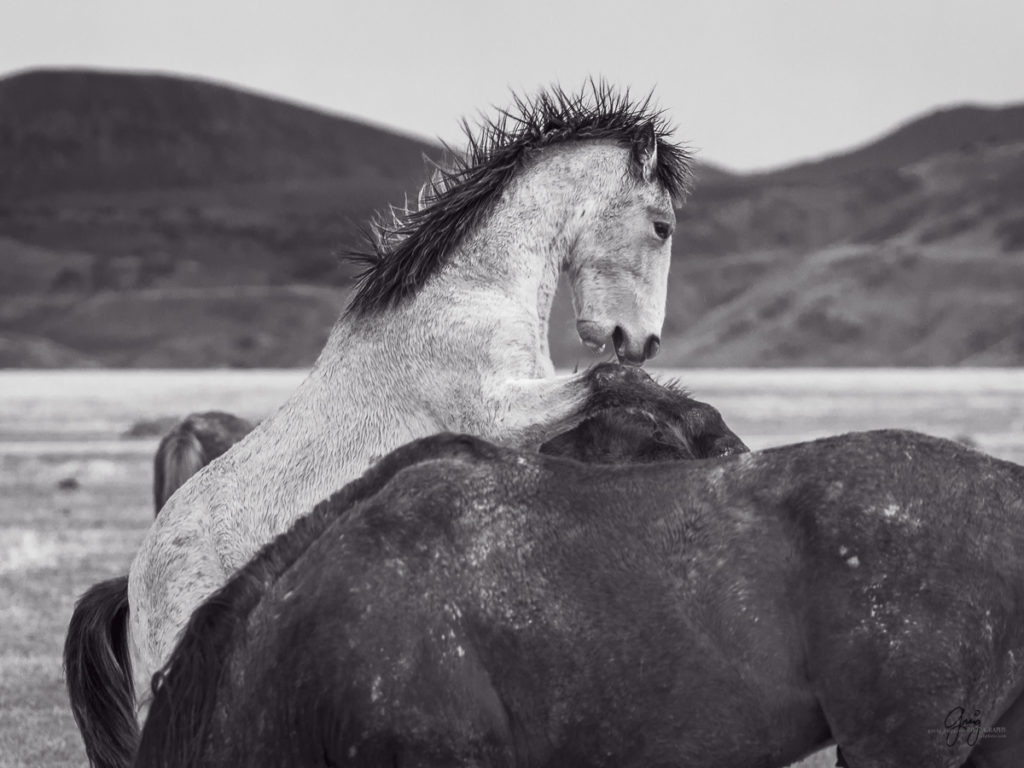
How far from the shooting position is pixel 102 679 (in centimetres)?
559

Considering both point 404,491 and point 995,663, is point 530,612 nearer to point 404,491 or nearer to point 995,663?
point 404,491

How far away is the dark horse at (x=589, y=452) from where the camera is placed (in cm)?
497

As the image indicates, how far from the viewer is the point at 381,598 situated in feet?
12.5

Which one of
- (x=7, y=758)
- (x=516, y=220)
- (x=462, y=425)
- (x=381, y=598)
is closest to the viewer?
(x=381, y=598)

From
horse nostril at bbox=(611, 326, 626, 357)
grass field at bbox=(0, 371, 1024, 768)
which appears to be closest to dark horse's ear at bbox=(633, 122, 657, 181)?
horse nostril at bbox=(611, 326, 626, 357)

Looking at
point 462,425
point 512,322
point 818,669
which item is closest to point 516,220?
point 512,322

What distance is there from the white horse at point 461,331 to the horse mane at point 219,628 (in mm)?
1058

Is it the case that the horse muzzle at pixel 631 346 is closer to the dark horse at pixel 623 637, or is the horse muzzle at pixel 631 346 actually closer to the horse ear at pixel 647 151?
the horse ear at pixel 647 151

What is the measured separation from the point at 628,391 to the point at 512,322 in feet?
2.23

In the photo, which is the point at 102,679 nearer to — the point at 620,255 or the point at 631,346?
the point at 631,346

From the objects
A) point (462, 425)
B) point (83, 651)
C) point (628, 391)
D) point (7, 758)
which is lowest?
point (7, 758)

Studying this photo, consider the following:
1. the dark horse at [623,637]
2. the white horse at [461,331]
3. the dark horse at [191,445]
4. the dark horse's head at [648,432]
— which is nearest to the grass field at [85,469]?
the dark horse at [191,445]

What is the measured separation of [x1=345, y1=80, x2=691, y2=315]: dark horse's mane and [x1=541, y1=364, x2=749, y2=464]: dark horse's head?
108 centimetres

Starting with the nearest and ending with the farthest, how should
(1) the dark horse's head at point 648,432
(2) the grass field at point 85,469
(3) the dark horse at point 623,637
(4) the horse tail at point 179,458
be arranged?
(3) the dark horse at point 623,637
(1) the dark horse's head at point 648,432
(4) the horse tail at point 179,458
(2) the grass field at point 85,469
